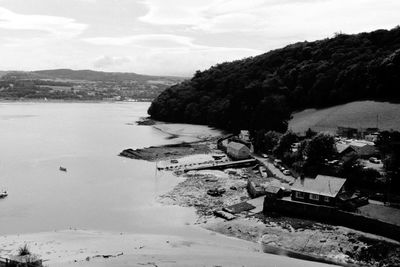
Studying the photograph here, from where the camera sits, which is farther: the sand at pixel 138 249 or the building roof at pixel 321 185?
the building roof at pixel 321 185

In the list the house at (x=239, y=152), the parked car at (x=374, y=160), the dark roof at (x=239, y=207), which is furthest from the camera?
the house at (x=239, y=152)

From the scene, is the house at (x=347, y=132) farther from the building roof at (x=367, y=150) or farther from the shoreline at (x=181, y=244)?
the shoreline at (x=181, y=244)

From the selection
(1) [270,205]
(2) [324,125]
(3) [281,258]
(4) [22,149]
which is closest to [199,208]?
(1) [270,205]

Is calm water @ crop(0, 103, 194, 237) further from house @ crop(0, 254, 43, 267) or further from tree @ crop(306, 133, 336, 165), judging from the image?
tree @ crop(306, 133, 336, 165)

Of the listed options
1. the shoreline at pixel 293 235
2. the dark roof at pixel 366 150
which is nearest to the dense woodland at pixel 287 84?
the dark roof at pixel 366 150

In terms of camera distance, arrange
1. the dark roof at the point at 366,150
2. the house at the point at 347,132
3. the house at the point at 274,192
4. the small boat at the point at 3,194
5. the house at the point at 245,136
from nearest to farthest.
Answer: the house at the point at 274,192 < the small boat at the point at 3,194 < the dark roof at the point at 366,150 < the house at the point at 347,132 < the house at the point at 245,136

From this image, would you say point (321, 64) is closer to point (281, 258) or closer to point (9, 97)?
point (281, 258)

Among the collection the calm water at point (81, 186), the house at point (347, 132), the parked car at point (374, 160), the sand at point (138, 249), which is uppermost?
the house at point (347, 132)
